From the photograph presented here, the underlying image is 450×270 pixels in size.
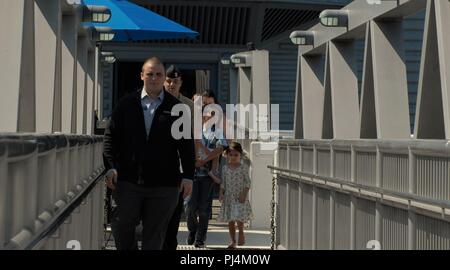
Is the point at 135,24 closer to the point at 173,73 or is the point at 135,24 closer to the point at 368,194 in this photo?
the point at 173,73

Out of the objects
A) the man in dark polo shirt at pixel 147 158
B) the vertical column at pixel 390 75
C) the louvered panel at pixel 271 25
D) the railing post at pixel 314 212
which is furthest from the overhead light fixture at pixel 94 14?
the louvered panel at pixel 271 25

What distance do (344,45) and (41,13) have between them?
3.47 m

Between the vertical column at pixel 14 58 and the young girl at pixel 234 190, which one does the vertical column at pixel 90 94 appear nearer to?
the young girl at pixel 234 190

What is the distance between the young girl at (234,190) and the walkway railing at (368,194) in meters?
0.82

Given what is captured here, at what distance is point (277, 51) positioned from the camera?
35781 millimetres

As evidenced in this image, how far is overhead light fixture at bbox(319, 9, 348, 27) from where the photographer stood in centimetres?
1095

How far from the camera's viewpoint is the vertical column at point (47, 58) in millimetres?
10531

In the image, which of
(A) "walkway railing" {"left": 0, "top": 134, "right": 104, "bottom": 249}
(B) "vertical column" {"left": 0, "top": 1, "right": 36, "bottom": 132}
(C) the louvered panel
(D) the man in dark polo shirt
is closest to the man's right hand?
(D) the man in dark polo shirt

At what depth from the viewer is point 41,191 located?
5.12m

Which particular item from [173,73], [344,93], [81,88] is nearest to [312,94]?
[344,93]

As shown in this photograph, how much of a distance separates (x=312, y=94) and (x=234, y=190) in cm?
181

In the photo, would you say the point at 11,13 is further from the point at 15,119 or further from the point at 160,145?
the point at 160,145

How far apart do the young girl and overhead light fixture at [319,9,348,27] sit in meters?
2.69

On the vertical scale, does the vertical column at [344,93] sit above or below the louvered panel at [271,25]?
Result: below
